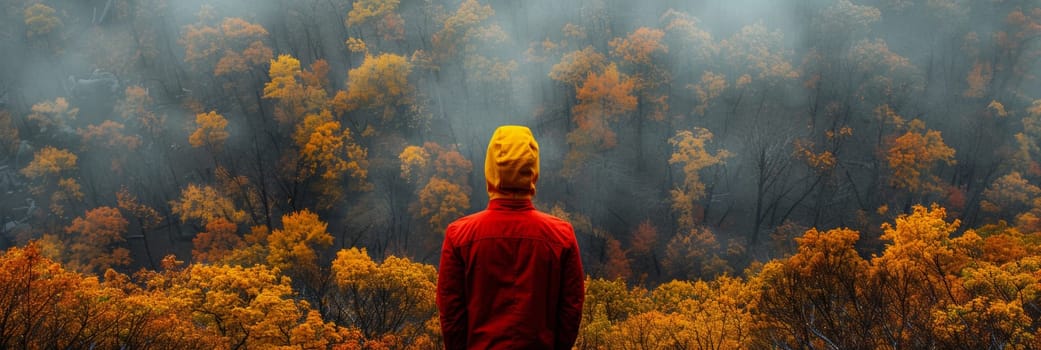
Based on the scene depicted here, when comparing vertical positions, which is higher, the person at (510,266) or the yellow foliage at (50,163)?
the person at (510,266)

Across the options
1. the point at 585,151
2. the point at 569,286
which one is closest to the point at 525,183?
the point at 569,286

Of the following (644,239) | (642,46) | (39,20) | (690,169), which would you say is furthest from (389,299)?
(39,20)

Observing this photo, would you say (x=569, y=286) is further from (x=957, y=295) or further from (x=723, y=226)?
(x=723, y=226)

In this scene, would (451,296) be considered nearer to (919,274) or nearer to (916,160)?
(919,274)

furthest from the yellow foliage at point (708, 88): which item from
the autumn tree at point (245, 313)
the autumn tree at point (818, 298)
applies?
the autumn tree at point (245, 313)

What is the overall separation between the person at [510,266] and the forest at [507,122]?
30102mm

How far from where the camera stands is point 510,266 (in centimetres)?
347

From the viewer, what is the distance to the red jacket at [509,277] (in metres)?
3.40

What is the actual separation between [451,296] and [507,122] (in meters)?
41.8

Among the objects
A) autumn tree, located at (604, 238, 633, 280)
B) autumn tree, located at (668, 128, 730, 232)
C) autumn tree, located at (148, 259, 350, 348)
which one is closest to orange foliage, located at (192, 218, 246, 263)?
autumn tree, located at (148, 259, 350, 348)

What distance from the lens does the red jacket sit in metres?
3.40

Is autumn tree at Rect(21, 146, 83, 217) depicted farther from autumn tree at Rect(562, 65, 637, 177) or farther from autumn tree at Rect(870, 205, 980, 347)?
autumn tree at Rect(870, 205, 980, 347)

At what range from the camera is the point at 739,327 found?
1764 cm

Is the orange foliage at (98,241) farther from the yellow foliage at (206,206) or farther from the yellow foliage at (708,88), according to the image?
the yellow foliage at (708,88)
